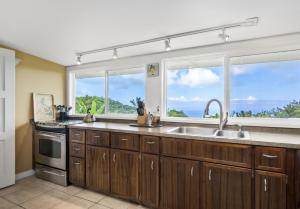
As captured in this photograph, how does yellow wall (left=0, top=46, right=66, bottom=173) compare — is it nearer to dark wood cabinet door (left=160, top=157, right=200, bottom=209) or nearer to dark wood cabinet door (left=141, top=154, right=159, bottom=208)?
dark wood cabinet door (left=141, top=154, right=159, bottom=208)

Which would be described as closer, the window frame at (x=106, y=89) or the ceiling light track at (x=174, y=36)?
the ceiling light track at (x=174, y=36)

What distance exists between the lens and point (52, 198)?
2.59 metres

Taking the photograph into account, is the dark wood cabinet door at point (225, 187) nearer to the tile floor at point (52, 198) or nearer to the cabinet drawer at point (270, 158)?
the cabinet drawer at point (270, 158)

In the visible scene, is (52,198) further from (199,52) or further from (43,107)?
(199,52)

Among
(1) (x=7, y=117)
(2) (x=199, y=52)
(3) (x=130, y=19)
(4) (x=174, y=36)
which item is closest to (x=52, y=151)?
(1) (x=7, y=117)

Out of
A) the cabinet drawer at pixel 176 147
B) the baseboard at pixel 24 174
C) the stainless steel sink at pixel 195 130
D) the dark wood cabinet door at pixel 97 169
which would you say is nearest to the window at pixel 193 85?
the stainless steel sink at pixel 195 130

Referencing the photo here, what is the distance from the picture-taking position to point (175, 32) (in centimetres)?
229

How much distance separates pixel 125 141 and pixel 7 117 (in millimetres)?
1912

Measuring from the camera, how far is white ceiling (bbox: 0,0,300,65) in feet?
5.81

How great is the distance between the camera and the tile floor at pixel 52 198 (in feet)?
7.83

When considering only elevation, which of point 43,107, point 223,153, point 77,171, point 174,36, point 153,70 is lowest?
point 77,171

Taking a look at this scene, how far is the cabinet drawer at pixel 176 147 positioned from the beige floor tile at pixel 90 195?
1162mm

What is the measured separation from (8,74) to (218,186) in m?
3.24

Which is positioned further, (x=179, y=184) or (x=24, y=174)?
(x=24, y=174)
